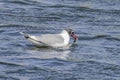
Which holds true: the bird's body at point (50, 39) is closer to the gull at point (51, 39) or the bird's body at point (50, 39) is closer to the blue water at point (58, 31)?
the gull at point (51, 39)

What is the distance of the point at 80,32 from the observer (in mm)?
18344

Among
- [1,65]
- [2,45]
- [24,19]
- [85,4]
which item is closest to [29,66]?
[1,65]

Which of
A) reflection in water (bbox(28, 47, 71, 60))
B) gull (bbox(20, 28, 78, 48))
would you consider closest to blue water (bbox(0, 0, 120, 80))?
reflection in water (bbox(28, 47, 71, 60))

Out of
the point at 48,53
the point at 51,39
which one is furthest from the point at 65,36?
the point at 48,53

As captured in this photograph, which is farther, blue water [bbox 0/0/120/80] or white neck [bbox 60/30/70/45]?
white neck [bbox 60/30/70/45]

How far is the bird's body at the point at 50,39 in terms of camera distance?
16344mm

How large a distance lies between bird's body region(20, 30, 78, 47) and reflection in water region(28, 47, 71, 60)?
14 centimetres

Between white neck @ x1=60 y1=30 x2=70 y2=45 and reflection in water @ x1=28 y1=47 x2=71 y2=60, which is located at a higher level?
white neck @ x1=60 y1=30 x2=70 y2=45

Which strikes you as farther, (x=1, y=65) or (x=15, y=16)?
(x=15, y=16)

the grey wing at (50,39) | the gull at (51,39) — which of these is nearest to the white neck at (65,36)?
the gull at (51,39)

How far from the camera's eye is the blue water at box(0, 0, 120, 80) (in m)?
14.6

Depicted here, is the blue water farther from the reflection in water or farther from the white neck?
the white neck

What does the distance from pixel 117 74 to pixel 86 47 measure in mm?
2506

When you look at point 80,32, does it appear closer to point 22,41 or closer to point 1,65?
point 22,41
